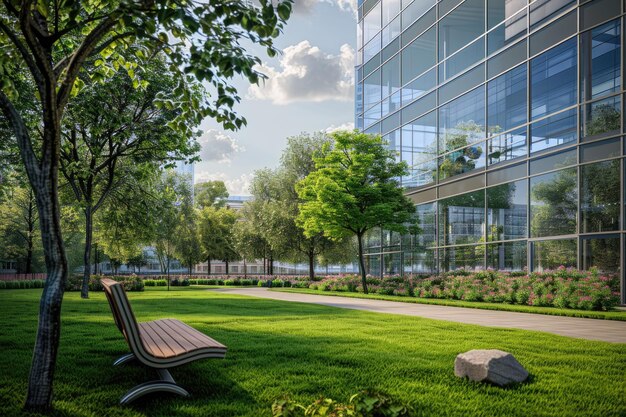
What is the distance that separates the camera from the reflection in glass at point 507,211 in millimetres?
20562

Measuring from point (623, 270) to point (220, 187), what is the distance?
63007 mm

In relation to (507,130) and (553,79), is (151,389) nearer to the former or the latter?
(553,79)

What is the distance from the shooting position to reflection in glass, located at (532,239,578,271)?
59.3ft

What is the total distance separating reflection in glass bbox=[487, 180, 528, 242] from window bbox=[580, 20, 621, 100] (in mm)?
4387

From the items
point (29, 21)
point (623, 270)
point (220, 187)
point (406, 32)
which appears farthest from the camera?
point (220, 187)

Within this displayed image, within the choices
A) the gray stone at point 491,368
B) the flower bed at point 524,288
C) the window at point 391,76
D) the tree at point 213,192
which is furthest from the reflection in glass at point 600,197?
the tree at point 213,192

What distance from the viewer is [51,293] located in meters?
4.85

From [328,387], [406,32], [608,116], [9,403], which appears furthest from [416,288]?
[9,403]

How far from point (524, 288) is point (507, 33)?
11.4 meters

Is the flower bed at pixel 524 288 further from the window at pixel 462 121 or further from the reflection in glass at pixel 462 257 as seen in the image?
the window at pixel 462 121

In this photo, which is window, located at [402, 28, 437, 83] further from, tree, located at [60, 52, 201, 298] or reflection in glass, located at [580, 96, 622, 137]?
tree, located at [60, 52, 201, 298]

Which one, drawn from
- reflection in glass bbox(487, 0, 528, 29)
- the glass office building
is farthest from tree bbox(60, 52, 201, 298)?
reflection in glass bbox(487, 0, 528, 29)

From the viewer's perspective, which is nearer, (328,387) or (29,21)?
(29,21)

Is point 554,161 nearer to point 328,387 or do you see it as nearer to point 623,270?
point 623,270
